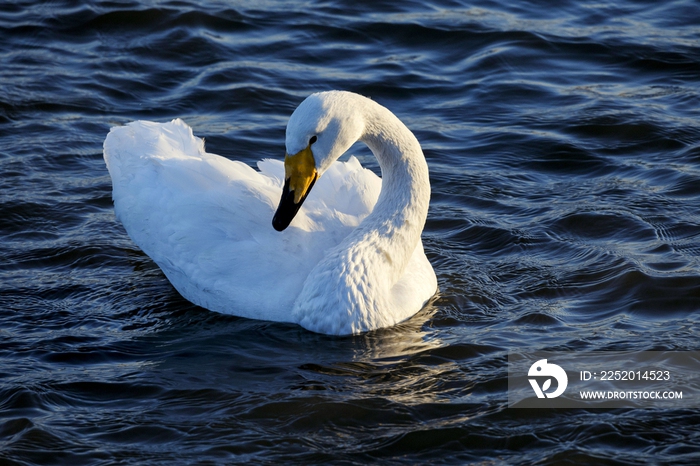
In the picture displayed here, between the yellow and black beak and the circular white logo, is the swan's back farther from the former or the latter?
the circular white logo

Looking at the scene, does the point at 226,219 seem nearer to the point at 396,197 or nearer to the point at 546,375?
the point at 396,197

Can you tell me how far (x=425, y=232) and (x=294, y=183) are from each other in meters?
2.40

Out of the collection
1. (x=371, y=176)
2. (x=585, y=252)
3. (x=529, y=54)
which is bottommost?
(x=585, y=252)

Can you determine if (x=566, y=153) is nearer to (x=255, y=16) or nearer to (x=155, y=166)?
(x=155, y=166)

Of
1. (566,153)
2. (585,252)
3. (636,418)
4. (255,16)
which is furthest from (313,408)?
(255,16)

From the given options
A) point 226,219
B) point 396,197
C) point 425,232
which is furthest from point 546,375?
point 425,232

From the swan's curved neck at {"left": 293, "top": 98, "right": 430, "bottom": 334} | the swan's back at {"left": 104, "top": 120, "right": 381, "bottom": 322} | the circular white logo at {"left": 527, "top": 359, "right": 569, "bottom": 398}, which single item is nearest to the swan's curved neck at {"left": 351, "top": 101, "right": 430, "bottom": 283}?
the swan's curved neck at {"left": 293, "top": 98, "right": 430, "bottom": 334}

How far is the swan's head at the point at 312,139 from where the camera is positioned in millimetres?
5809

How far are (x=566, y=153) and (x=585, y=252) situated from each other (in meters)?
2.05

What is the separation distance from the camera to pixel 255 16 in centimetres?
1266

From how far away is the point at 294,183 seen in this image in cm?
597

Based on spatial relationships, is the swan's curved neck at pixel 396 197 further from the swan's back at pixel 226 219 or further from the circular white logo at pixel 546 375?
the circular white logo at pixel 546 375

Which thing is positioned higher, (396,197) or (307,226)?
(396,197)

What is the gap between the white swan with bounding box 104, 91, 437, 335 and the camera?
603cm
